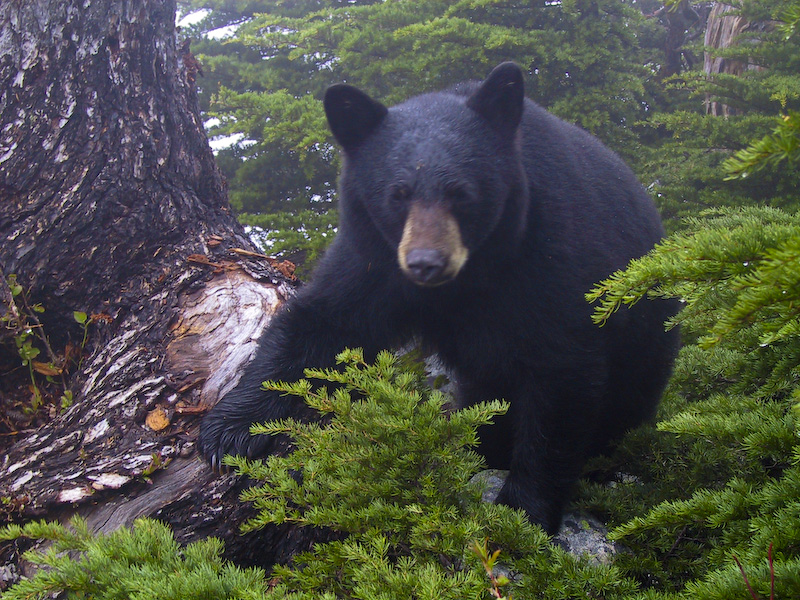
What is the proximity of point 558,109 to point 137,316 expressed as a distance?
424 centimetres

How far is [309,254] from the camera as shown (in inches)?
225

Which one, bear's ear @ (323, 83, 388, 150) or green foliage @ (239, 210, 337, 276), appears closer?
bear's ear @ (323, 83, 388, 150)

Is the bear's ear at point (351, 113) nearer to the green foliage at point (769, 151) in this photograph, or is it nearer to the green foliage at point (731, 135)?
the green foliage at point (769, 151)

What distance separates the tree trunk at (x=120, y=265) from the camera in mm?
2850

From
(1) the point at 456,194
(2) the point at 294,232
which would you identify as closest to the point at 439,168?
(1) the point at 456,194

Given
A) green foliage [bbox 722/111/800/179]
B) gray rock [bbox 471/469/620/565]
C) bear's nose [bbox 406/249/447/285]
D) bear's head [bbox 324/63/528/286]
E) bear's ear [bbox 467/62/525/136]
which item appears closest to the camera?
green foliage [bbox 722/111/800/179]

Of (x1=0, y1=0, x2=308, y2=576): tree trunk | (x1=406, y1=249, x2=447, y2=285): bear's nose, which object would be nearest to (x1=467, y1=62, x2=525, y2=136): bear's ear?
(x1=406, y1=249, x2=447, y2=285): bear's nose

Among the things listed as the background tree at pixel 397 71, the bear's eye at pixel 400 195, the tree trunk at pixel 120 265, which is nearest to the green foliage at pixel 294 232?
the background tree at pixel 397 71

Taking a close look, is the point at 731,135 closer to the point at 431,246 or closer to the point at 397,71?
the point at 397,71

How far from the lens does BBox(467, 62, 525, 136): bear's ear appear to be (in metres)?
3.16

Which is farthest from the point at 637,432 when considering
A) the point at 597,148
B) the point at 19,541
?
the point at 19,541

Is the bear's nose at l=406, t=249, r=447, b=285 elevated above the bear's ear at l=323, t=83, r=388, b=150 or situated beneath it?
situated beneath

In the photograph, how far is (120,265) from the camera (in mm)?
4016

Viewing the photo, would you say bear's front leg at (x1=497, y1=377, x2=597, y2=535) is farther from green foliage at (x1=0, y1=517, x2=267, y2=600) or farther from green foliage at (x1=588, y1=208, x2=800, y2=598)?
green foliage at (x1=0, y1=517, x2=267, y2=600)
